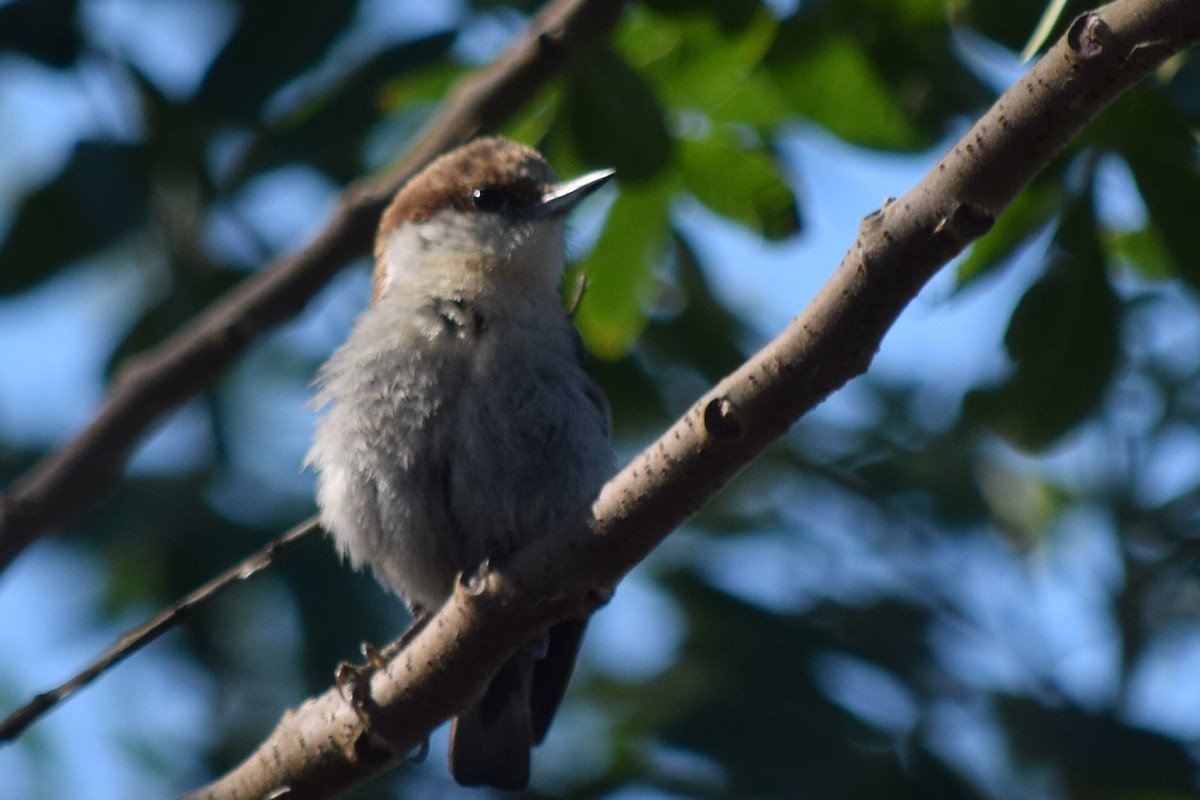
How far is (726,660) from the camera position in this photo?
4.34 m

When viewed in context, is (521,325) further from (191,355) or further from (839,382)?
(839,382)

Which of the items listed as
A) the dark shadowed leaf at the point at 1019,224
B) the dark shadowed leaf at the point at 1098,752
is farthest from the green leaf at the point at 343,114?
the dark shadowed leaf at the point at 1098,752

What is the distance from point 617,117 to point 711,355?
0.87 metres

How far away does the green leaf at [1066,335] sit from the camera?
3.56m

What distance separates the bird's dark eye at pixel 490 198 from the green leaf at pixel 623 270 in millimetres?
422

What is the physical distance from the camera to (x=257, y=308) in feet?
13.4

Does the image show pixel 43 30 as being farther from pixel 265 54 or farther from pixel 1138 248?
pixel 1138 248

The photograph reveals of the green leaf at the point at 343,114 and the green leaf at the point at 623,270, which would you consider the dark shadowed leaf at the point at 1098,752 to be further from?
the green leaf at the point at 343,114

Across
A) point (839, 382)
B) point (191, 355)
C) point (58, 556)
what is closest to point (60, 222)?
point (191, 355)

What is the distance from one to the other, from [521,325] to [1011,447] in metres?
1.43

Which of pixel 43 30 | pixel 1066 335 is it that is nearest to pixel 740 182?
pixel 1066 335

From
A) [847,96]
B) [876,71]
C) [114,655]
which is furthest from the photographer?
[847,96]

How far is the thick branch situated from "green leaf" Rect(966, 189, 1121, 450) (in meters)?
1.40

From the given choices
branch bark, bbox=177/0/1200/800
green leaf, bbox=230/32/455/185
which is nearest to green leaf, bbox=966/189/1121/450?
branch bark, bbox=177/0/1200/800
